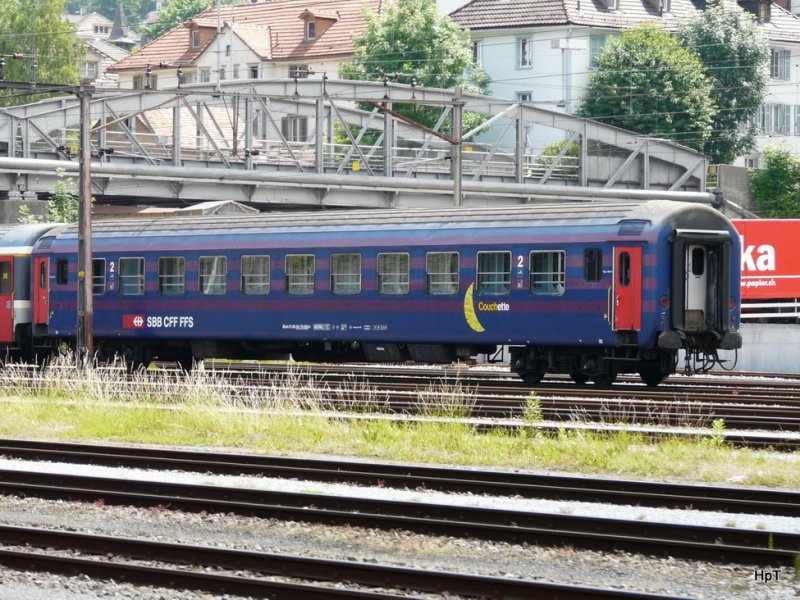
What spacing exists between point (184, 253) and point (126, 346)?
3.10m

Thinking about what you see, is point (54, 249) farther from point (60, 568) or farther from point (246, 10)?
point (246, 10)

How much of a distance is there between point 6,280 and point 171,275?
16.1 feet

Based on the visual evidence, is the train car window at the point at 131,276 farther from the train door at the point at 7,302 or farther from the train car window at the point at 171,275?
the train door at the point at 7,302

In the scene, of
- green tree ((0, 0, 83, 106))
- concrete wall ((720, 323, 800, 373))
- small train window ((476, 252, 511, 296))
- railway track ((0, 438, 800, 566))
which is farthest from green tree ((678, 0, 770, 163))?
railway track ((0, 438, 800, 566))

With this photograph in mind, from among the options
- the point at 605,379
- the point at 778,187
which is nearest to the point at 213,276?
the point at 605,379

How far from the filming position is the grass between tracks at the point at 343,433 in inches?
623

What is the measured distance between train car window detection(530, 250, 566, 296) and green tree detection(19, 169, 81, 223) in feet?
75.1

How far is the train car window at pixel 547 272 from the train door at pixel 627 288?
3.40ft

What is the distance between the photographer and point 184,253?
29.6 metres

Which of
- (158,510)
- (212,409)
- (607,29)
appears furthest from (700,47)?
(158,510)

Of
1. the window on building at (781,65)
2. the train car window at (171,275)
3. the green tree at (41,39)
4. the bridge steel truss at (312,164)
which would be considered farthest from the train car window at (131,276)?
the green tree at (41,39)

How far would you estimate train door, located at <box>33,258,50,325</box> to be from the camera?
31891 millimetres

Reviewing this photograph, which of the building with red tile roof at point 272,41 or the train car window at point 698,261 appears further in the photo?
the building with red tile roof at point 272,41

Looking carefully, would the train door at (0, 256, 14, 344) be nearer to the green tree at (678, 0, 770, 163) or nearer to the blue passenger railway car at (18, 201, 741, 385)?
the blue passenger railway car at (18, 201, 741, 385)
